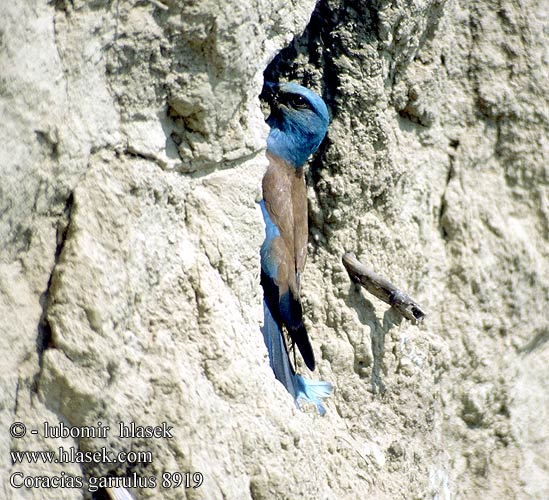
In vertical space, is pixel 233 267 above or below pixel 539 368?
above

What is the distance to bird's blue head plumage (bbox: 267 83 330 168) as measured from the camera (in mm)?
3232

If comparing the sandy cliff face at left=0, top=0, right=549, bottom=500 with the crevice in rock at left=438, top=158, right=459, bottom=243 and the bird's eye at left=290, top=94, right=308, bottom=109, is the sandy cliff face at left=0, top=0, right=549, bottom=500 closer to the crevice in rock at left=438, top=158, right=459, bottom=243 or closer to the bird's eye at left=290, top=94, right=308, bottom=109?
the crevice in rock at left=438, top=158, right=459, bottom=243

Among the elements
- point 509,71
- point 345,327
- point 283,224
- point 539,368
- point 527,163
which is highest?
point 509,71

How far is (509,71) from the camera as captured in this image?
3.74m

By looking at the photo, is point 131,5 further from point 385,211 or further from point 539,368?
point 539,368

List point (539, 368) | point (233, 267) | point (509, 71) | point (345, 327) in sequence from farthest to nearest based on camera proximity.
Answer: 1. point (539, 368)
2. point (509, 71)
3. point (345, 327)
4. point (233, 267)

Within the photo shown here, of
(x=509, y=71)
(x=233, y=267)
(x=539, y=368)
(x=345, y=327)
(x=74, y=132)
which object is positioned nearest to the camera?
(x=74, y=132)

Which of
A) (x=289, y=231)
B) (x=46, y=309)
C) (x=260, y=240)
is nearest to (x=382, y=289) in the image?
(x=289, y=231)

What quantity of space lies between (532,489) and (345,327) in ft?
4.38

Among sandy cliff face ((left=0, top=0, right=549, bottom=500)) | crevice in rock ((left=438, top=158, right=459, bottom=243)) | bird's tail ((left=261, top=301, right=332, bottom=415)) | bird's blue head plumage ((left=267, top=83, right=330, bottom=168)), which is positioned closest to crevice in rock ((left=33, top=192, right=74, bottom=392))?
sandy cliff face ((left=0, top=0, right=549, bottom=500))

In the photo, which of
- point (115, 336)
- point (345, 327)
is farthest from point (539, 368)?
point (115, 336)

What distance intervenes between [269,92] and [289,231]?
0.59 meters

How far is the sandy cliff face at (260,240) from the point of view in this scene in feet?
6.31

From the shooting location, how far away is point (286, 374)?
3.01m
